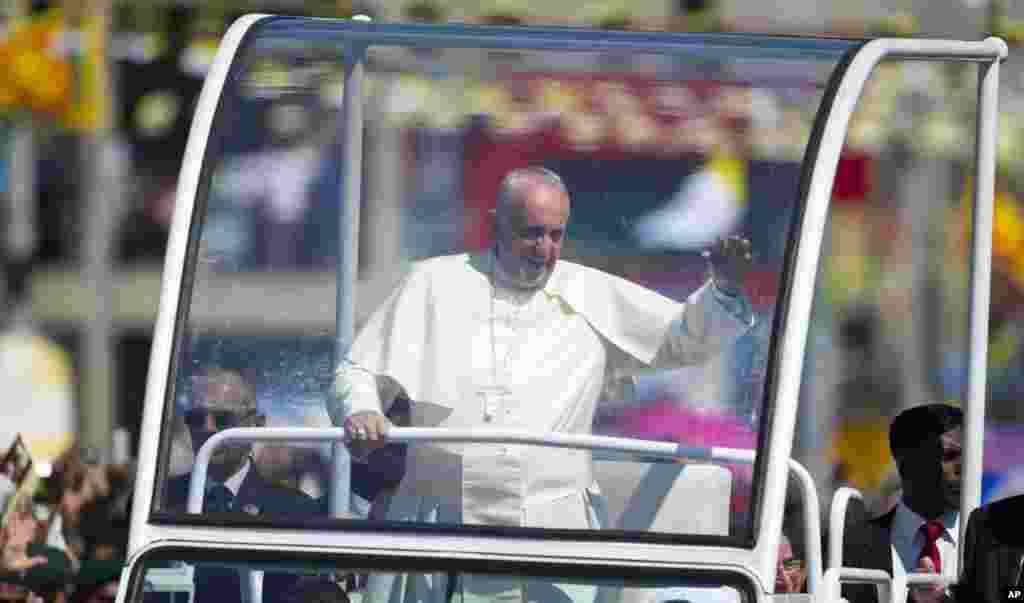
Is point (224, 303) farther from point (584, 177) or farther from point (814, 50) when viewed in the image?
point (814, 50)

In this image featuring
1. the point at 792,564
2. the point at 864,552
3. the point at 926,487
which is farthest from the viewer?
the point at 926,487

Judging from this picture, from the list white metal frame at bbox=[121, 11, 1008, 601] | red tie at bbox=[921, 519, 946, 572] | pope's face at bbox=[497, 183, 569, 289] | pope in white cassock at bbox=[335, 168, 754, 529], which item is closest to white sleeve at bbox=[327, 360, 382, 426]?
pope in white cassock at bbox=[335, 168, 754, 529]

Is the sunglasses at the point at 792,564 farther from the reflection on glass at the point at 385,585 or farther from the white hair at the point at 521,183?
the white hair at the point at 521,183

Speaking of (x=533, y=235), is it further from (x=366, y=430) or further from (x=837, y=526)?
(x=837, y=526)

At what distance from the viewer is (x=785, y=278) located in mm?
5289

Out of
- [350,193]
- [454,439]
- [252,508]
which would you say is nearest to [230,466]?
[252,508]

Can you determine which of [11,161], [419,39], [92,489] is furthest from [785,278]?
[11,161]

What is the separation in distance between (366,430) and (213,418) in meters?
0.35

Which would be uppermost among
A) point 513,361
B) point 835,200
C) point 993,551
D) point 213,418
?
point 835,200

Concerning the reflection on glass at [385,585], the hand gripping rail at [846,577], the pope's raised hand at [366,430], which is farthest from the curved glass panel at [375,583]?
the pope's raised hand at [366,430]

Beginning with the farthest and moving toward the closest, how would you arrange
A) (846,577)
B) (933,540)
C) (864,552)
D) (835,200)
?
(835,200), (933,540), (864,552), (846,577)

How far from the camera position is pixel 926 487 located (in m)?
6.86

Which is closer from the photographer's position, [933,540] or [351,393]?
[351,393]

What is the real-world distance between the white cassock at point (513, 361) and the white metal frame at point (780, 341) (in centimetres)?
16
